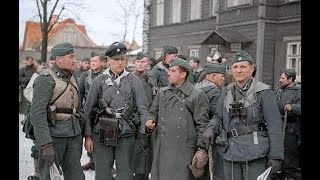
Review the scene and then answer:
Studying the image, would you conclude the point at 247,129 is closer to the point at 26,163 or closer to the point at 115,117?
the point at 115,117

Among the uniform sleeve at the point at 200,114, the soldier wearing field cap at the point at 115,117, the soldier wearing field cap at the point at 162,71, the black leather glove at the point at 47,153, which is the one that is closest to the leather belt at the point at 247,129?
the uniform sleeve at the point at 200,114

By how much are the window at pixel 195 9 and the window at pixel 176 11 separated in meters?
1.20

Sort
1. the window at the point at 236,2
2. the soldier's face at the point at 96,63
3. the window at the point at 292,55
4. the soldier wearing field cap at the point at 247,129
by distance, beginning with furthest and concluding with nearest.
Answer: the window at the point at 236,2
the window at the point at 292,55
the soldier's face at the point at 96,63
the soldier wearing field cap at the point at 247,129

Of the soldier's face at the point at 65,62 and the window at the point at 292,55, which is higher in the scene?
the window at the point at 292,55

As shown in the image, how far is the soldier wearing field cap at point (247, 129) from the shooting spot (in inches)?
158

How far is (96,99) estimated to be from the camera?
5.12 m

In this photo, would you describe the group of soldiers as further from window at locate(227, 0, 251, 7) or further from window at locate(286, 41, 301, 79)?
window at locate(227, 0, 251, 7)

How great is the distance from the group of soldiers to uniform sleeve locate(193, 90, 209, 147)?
0.01 m

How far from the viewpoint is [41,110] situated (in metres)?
4.43

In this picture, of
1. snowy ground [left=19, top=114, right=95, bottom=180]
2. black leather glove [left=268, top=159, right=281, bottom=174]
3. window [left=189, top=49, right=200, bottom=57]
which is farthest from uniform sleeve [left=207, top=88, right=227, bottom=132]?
window [left=189, top=49, right=200, bottom=57]

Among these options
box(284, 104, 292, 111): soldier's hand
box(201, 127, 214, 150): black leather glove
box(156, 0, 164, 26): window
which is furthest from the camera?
box(156, 0, 164, 26): window

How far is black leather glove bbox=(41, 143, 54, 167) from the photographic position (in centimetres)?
433

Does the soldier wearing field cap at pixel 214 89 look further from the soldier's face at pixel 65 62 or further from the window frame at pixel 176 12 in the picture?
the window frame at pixel 176 12
